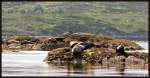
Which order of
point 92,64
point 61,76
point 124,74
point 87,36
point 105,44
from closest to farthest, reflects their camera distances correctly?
point 61,76
point 124,74
point 92,64
point 105,44
point 87,36

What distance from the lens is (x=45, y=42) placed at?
97562 mm

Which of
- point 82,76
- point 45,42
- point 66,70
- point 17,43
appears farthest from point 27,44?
point 82,76

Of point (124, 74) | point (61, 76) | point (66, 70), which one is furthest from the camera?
point (66, 70)

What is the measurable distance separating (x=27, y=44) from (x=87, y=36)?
15.6 m

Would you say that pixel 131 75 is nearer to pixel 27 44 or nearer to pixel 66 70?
pixel 66 70

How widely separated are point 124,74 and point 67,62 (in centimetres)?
1473

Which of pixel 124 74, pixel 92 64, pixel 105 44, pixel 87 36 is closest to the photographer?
pixel 124 74

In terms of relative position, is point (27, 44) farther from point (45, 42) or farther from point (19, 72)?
point (19, 72)

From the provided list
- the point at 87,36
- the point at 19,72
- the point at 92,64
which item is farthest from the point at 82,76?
the point at 87,36

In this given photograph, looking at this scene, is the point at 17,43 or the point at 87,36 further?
the point at 17,43

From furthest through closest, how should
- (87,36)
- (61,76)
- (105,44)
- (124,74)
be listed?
(87,36), (105,44), (124,74), (61,76)

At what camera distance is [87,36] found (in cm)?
9694

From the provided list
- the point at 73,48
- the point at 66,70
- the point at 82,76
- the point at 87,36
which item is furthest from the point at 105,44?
the point at 82,76

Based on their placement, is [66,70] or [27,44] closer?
[66,70]
